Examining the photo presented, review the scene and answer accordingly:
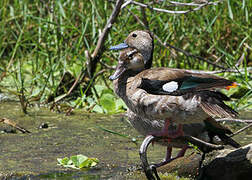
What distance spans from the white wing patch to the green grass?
2531 millimetres

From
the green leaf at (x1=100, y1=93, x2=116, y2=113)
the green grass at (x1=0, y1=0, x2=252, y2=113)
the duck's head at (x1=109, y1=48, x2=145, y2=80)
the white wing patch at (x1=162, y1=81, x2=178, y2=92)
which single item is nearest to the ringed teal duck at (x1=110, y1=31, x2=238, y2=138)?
the white wing patch at (x1=162, y1=81, x2=178, y2=92)

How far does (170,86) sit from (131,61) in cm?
70

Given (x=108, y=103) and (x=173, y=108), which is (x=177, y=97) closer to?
(x=173, y=108)

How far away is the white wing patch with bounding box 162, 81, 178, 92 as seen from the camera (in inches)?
138

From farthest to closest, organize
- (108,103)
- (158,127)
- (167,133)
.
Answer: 1. (108,103)
2. (158,127)
3. (167,133)

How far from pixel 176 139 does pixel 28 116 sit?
9.20ft

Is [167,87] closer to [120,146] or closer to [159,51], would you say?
[120,146]

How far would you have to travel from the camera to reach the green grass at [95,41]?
20.5 ft

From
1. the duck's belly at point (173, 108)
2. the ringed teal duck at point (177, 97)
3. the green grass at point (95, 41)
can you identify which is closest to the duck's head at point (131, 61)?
the ringed teal duck at point (177, 97)

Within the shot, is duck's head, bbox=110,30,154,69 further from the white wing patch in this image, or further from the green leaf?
the green leaf

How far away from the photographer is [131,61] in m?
4.15

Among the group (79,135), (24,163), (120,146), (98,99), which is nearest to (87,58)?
(98,99)

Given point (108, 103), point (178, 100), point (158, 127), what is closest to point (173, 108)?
point (178, 100)

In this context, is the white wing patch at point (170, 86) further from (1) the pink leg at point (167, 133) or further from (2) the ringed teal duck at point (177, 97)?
(1) the pink leg at point (167, 133)
